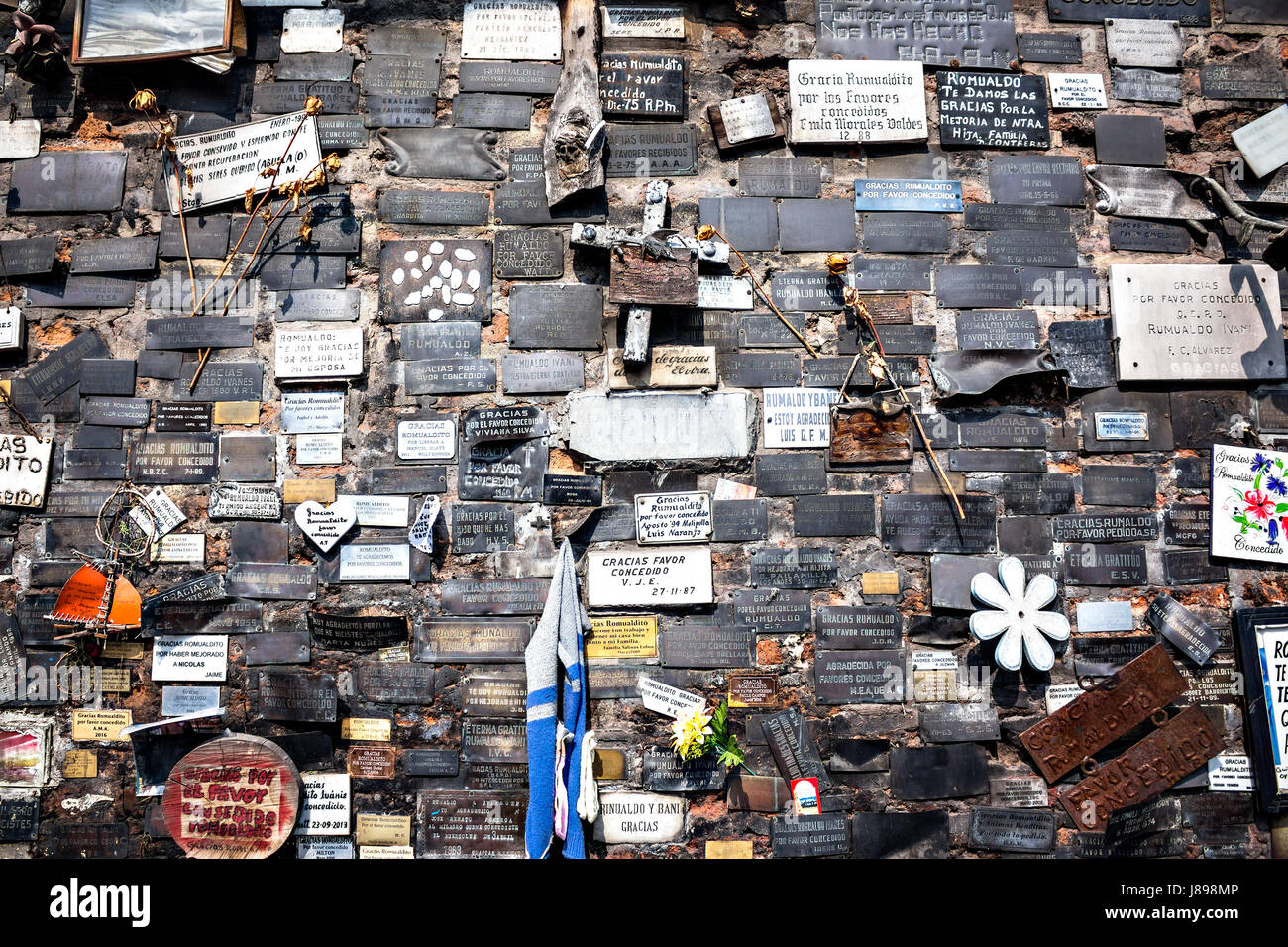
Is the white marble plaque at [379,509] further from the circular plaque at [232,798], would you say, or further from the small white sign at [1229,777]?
the small white sign at [1229,777]

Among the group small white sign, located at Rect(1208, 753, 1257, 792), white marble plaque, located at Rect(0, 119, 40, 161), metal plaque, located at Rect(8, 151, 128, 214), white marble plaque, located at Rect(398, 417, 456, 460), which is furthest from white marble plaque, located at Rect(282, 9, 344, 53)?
small white sign, located at Rect(1208, 753, 1257, 792)

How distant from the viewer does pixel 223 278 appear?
4.48 meters

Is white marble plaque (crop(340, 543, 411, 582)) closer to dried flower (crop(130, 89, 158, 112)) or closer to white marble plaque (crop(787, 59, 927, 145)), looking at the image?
dried flower (crop(130, 89, 158, 112))

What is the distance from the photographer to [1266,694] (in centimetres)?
431

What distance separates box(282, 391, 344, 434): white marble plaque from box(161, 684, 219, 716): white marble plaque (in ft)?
4.48

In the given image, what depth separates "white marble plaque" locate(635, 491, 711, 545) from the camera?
170 inches

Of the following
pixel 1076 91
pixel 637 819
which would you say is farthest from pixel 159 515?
pixel 1076 91

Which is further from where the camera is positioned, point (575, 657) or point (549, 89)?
point (549, 89)

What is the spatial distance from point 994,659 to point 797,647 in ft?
3.27

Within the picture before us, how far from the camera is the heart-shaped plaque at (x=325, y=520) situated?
4316 mm

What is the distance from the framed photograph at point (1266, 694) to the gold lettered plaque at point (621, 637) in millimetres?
3020

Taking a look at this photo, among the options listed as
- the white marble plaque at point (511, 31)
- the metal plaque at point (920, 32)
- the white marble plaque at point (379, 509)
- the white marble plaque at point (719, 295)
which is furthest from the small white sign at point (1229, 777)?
the white marble plaque at point (511, 31)
